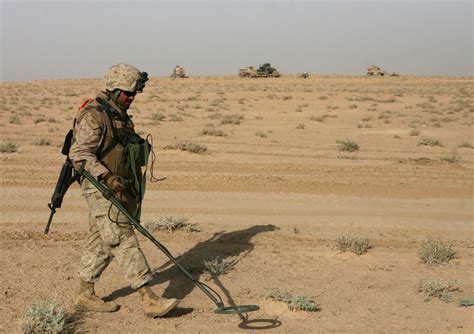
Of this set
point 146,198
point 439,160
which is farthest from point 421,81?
point 146,198

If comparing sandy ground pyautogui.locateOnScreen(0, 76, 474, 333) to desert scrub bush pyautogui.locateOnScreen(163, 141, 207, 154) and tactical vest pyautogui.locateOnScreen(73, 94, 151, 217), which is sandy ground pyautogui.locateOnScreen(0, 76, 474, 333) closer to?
desert scrub bush pyautogui.locateOnScreen(163, 141, 207, 154)

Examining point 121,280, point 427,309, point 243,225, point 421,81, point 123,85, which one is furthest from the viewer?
point 421,81

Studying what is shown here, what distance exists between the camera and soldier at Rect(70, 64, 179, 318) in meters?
4.15

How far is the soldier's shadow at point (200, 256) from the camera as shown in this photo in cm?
527

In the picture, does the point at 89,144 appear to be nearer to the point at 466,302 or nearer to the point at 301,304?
the point at 301,304

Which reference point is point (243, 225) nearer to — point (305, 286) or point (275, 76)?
point (305, 286)

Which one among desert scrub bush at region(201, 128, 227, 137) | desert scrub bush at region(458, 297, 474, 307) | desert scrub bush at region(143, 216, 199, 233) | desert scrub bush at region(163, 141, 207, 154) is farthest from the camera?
desert scrub bush at region(201, 128, 227, 137)

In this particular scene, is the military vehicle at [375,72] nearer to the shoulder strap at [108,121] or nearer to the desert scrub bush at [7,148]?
the desert scrub bush at [7,148]

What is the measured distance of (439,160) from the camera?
13031 mm

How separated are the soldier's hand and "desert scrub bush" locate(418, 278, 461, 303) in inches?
131

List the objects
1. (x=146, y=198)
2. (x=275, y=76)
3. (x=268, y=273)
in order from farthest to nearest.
→ (x=275, y=76)
(x=146, y=198)
(x=268, y=273)

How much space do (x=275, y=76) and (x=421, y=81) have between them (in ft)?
59.9

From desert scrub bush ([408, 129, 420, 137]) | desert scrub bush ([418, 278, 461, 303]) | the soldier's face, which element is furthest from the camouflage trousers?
desert scrub bush ([408, 129, 420, 137])

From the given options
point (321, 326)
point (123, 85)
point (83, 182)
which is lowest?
point (321, 326)
